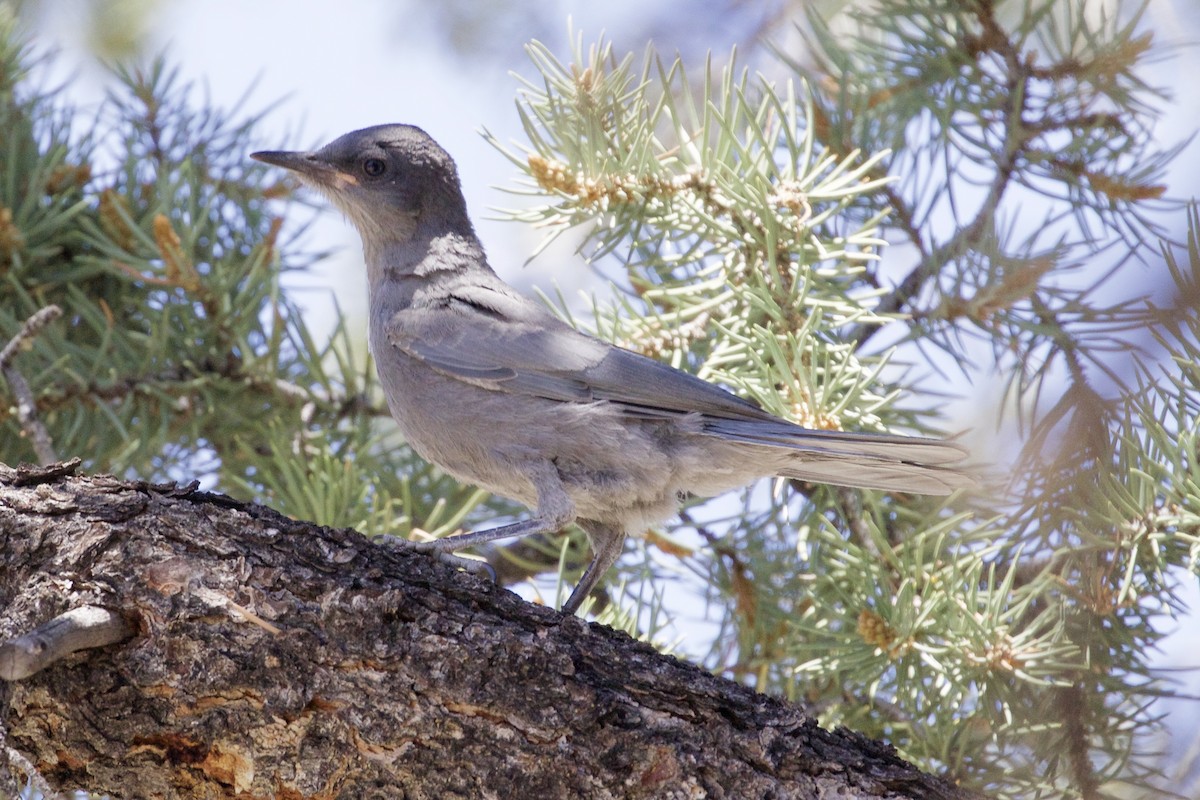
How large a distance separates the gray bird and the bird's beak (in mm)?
621

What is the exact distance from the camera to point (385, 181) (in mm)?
4484

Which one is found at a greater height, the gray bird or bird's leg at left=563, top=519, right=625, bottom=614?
the gray bird

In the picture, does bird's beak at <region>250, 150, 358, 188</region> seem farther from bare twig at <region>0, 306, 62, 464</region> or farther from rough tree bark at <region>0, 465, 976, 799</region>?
rough tree bark at <region>0, 465, 976, 799</region>

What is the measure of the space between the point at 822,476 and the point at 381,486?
5.67 ft

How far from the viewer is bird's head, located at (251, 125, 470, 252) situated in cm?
444

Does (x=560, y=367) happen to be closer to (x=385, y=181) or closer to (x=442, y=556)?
(x=442, y=556)

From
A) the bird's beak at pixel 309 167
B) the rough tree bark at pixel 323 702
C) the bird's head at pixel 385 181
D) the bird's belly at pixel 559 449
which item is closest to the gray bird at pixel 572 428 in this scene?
the bird's belly at pixel 559 449

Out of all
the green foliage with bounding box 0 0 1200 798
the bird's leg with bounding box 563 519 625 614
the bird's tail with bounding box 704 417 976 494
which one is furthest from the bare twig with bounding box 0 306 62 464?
the bird's tail with bounding box 704 417 976 494

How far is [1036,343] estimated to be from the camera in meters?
3.62

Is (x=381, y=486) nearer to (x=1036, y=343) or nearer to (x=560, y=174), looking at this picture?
(x=560, y=174)

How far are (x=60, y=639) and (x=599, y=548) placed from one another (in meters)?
1.93

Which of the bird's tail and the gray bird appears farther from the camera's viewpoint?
the gray bird

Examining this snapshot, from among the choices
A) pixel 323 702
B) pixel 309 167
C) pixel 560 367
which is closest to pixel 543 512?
pixel 560 367

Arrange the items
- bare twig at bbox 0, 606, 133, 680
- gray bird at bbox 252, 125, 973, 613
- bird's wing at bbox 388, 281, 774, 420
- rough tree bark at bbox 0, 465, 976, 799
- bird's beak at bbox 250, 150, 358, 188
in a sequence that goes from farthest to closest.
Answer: bird's beak at bbox 250, 150, 358, 188
bird's wing at bbox 388, 281, 774, 420
gray bird at bbox 252, 125, 973, 613
rough tree bark at bbox 0, 465, 976, 799
bare twig at bbox 0, 606, 133, 680
